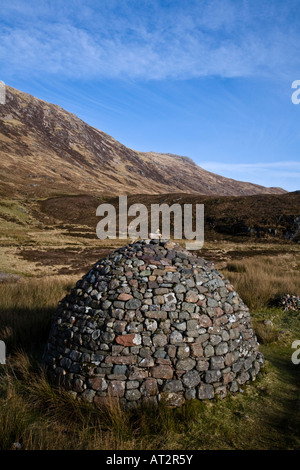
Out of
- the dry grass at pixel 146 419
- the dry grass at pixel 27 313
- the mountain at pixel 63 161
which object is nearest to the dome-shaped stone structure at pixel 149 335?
the dry grass at pixel 146 419

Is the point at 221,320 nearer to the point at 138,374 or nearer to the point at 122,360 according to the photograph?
the point at 138,374

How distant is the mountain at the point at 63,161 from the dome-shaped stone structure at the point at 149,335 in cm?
7054

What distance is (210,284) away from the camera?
5.57m

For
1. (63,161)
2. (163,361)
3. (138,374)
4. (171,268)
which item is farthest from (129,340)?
(63,161)

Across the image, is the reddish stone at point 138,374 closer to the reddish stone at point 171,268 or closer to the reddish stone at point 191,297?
the reddish stone at point 191,297

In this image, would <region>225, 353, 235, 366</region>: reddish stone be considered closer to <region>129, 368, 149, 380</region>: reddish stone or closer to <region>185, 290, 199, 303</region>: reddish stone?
<region>185, 290, 199, 303</region>: reddish stone

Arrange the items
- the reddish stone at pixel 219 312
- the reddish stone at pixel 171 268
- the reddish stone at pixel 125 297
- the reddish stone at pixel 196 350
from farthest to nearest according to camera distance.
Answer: the reddish stone at pixel 171 268 → the reddish stone at pixel 219 312 → the reddish stone at pixel 125 297 → the reddish stone at pixel 196 350

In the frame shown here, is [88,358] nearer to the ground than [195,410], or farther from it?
farther from it

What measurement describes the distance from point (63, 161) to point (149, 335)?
133 m

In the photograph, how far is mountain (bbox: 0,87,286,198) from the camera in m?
89.2

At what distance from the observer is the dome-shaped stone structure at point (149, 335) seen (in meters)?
4.62

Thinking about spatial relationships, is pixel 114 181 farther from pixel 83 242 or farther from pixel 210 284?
pixel 210 284
